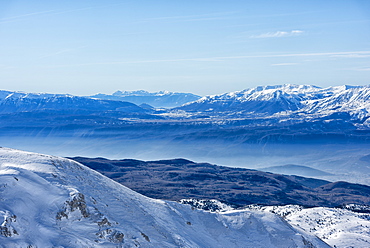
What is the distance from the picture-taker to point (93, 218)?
175ft

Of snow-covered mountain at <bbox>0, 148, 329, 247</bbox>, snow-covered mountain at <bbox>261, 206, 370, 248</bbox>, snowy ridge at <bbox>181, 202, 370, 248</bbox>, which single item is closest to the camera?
snow-covered mountain at <bbox>0, 148, 329, 247</bbox>

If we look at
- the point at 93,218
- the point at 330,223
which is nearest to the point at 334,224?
A: the point at 330,223

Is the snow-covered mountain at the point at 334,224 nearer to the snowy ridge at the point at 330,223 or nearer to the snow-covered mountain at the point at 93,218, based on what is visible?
the snowy ridge at the point at 330,223

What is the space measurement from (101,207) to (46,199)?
24.5 ft

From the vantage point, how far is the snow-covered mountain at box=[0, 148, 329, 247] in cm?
4803

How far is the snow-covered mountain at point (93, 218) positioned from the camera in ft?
158

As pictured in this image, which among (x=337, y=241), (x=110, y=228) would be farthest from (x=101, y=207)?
(x=337, y=241)

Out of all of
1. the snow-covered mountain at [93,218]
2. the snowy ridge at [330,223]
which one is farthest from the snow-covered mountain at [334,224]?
the snow-covered mountain at [93,218]

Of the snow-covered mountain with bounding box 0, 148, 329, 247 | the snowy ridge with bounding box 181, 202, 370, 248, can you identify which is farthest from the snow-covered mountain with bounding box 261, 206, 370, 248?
the snow-covered mountain with bounding box 0, 148, 329, 247

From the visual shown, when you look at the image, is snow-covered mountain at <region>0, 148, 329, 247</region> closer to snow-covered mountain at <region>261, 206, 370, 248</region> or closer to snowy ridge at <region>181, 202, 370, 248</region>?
snow-covered mountain at <region>261, 206, 370, 248</region>

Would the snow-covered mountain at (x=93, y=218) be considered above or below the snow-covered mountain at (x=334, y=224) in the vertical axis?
above

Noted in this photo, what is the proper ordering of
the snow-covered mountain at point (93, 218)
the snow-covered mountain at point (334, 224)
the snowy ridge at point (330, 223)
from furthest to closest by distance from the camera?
the snowy ridge at point (330, 223), the snow-covered mountain at point (334, 224), the snow-covered mountain at point (93, 218)

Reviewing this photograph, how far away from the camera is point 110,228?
5291 centimetres

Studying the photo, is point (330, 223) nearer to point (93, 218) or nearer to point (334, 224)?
point (334, 224)
